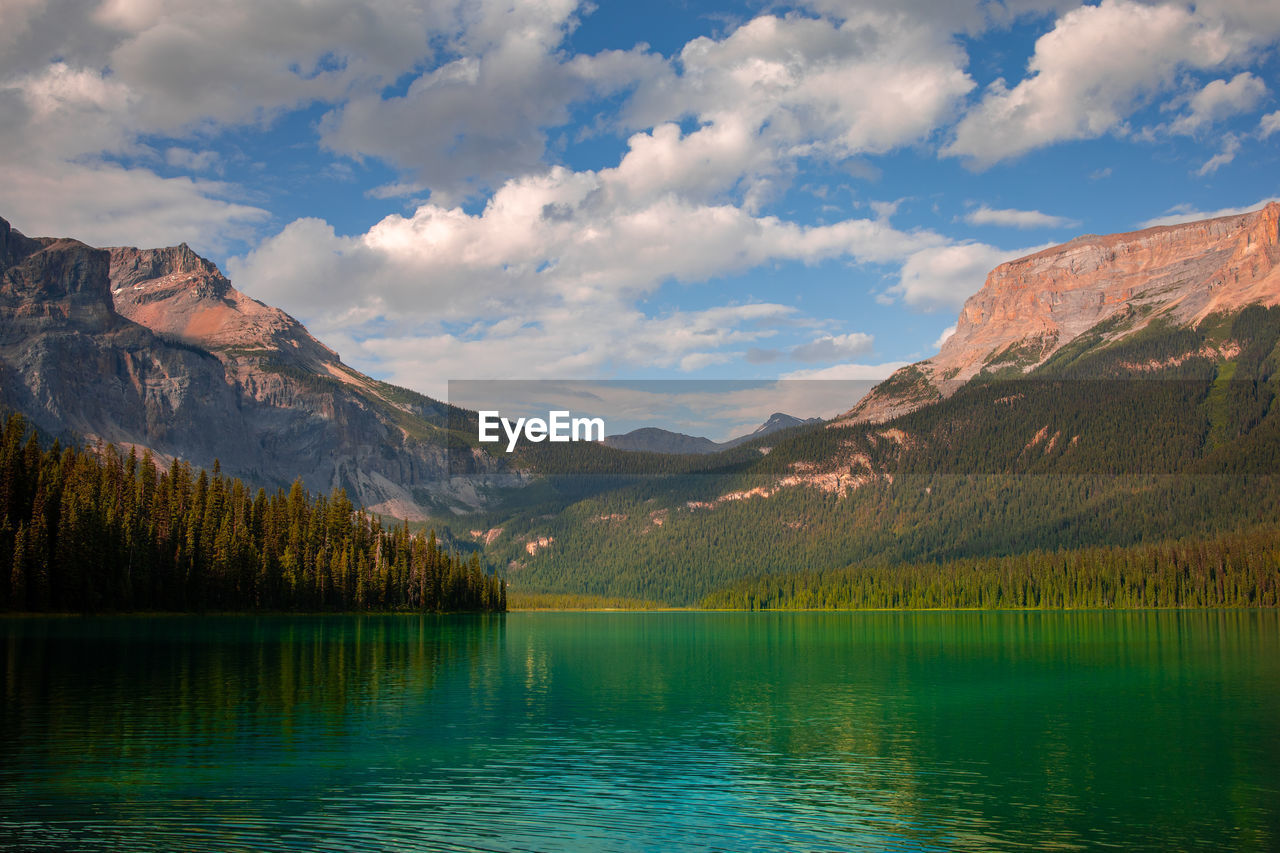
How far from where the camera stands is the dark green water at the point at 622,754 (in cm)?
2645

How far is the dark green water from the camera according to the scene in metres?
26.5

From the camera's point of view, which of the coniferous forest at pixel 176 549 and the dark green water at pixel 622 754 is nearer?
the dark green water at pixel 622 754

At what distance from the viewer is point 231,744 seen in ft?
122

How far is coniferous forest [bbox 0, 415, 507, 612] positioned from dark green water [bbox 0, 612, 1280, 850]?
4298cm

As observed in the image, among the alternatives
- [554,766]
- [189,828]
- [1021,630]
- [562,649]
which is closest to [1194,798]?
[554,766]

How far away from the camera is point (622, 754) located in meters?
38.1

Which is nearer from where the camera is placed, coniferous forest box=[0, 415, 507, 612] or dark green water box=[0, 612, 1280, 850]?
dark green water box=[0, 612, 1280, 850]

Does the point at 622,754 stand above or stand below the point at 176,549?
below

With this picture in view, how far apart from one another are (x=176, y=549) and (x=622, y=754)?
112545mm

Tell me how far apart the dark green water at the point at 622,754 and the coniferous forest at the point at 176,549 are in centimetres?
4298

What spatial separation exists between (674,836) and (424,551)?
171 meters

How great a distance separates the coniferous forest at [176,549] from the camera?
110625mm

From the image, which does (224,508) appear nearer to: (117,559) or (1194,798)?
(117,559)

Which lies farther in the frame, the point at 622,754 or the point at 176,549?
the point at 176,549
